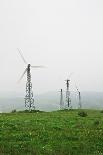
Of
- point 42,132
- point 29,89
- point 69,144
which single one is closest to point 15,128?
point 42,132

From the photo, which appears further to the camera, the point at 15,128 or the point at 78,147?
the point at 15,128

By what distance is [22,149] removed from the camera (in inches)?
1125

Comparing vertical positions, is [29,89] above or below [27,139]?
above

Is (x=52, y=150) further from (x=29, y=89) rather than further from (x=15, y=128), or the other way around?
(x=29, y=89)

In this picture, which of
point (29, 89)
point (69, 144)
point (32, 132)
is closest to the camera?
point (69, 144)

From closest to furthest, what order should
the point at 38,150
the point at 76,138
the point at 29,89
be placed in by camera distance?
the point at 38,150 → the point at 76,138 → the point at 29,89

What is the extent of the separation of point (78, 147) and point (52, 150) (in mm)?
2605

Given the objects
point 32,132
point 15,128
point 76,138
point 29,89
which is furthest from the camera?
point 29,89

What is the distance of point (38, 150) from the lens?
2830 cm

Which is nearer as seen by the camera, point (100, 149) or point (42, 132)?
point (100, 149)

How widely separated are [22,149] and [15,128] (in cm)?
1144

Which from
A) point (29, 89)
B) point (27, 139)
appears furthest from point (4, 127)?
point (29, 89)

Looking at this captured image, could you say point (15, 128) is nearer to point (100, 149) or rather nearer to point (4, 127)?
point (4, 127)

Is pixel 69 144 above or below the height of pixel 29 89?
below
